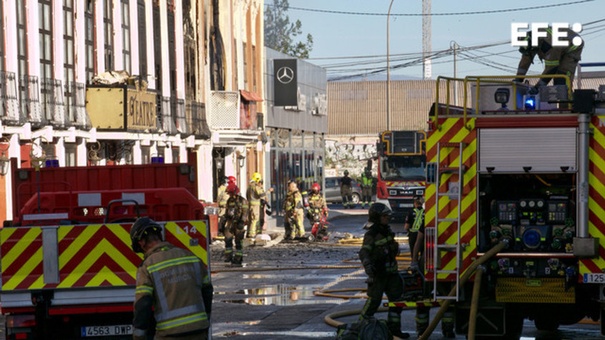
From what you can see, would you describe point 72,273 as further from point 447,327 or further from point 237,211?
point 237,211

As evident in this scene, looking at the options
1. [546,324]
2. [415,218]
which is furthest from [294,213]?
[546,324]

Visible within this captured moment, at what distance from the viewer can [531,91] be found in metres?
13.1

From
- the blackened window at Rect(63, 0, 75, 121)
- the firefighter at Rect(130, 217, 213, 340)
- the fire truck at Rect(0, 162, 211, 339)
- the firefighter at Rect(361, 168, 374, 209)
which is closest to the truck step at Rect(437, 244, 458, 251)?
the fire truck at Rect(0, 162, 211, 339)

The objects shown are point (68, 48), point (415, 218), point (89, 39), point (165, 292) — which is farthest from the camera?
point (89, 39)

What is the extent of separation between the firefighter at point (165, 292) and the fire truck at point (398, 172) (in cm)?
3449

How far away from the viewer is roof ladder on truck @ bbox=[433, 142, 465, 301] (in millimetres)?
12703

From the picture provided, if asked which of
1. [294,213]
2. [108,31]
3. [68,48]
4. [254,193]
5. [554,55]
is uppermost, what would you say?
[108,31]

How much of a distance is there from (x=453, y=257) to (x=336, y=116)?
307 ft

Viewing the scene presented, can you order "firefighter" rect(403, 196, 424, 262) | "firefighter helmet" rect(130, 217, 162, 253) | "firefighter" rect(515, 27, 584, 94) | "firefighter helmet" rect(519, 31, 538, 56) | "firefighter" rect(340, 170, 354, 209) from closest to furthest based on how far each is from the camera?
"firefighter helmet" rect(130, 217, 162, 253) → "firefighter" rect(515, 27, 584, 94) → "firefighter helmet" rect(519, 31, 538, 56) → "firefighter" rect(403, 196, 424, 262) → "firefighter" rect(340, 170, 354, 209)

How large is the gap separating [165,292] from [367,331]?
4394mm

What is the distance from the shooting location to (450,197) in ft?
41.9

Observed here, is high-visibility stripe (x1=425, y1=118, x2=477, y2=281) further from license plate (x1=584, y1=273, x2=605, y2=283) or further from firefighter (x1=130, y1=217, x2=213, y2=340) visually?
firefighter (x1=130, y1=217, x2=213, y2=340)

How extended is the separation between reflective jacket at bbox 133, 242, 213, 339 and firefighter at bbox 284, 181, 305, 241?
86.2 feet

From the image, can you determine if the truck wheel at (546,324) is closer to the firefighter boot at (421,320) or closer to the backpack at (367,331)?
the firefighter boot at (421,320)
